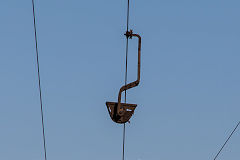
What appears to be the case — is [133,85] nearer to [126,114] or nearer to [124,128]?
[126,114]

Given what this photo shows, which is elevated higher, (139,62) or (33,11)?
(33,11)

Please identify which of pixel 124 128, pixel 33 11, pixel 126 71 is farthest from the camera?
pixel 124 128

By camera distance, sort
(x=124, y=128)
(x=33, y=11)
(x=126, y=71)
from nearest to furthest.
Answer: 1. (x=33, y=11)
2. (x=126, y=71)
3. (x=124, y=128)

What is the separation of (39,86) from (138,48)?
9.65ft

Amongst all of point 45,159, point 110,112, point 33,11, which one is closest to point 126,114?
point 110,112

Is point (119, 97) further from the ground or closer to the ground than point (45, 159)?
further from the ground

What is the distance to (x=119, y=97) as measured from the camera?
15172 mm

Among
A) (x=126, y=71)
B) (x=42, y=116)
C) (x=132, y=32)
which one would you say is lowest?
(x=42, y=116)

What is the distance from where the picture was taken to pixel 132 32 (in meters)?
15.7

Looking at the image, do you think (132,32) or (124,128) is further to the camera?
(124,128)

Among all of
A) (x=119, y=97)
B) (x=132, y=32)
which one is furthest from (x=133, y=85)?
(x=132, y=32)

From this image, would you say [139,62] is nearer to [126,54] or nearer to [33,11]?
[126,54]

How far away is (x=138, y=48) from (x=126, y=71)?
0.95m

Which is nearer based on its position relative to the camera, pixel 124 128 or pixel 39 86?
pixel 39 86
